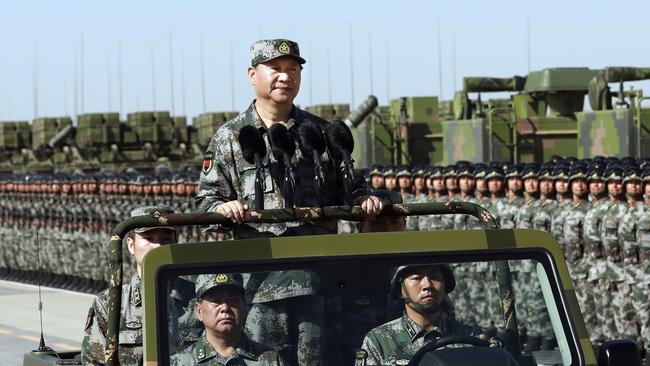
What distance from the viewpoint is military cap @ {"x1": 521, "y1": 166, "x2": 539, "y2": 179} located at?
14.5 m

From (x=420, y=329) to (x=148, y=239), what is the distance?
1.80 metres

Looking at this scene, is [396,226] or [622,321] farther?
[622,321]

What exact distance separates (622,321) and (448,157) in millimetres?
11446

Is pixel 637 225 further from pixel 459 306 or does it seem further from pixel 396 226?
pixel 459 306

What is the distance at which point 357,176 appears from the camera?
5441mm

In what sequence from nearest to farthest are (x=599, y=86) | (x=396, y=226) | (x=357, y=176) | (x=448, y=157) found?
(x=357, y=176)
(x=396, y=226)
(x=599, y=86)
(x=448, y=157)

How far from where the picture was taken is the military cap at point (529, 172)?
14531 millimetres

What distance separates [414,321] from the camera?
14.7 ft

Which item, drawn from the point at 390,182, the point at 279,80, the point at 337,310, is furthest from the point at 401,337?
the point at 390,182

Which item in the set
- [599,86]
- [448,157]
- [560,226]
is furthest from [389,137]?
[560,226]

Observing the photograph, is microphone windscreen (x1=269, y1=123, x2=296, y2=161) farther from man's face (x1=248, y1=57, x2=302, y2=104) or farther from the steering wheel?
the steering wheel

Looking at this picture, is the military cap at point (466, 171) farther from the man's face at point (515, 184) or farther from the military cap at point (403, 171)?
the military cap at point (403, 171)

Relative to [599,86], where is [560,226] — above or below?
below

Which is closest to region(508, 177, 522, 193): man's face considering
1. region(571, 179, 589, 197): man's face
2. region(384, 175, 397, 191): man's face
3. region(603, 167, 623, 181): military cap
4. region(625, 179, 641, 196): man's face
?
region(571, 179, 589, 197): man's face
